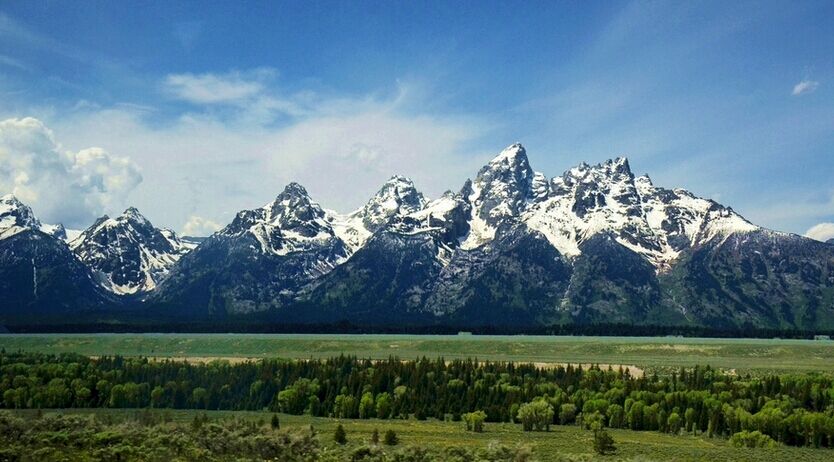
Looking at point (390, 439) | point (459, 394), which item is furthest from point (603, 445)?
point (459, 394)

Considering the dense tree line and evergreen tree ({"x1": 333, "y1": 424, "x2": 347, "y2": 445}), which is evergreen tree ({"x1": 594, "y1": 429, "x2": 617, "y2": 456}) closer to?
the dense tree line

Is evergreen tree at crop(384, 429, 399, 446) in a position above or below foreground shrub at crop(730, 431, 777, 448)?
above

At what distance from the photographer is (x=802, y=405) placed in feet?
394

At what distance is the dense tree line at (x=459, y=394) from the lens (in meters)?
111

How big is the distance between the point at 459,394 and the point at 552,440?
40.0 m

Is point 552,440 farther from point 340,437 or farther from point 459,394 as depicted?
point 459,394

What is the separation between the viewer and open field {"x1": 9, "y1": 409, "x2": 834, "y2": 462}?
280 ft

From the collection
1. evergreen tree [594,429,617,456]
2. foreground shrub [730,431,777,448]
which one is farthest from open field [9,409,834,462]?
foreground shrub [730,431,777,448]

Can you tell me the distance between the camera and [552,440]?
9819cm

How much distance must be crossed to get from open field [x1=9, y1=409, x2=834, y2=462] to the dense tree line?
177 inches

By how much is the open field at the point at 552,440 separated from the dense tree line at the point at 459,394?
14.8ft

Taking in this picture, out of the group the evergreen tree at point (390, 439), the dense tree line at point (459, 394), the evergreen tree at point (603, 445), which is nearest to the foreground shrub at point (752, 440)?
the dense tree line at point (459, 394)

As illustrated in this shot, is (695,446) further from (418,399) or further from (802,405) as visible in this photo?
(418,399)

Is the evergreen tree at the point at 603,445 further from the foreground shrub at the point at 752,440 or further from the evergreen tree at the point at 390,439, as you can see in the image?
the evergreen tree at the point at 390,439
